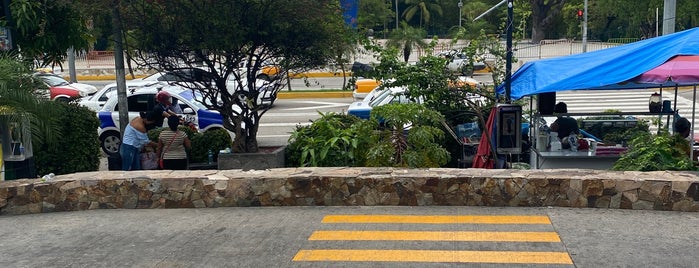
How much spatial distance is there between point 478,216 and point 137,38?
20.1 ft

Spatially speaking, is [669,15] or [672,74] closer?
[672,74]

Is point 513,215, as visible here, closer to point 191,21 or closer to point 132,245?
point 132,245

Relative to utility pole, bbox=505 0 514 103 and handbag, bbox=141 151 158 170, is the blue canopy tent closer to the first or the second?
utility pole, bbox=505 0 514 103

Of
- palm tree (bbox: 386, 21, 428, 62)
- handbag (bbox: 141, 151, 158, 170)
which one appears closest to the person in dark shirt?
handbag (bbox: 141, 151, 158, 170)

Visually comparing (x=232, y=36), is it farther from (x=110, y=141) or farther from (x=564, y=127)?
(x=110, y=141)

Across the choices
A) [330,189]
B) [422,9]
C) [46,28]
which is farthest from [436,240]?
[422,9]

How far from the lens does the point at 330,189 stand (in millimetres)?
8555

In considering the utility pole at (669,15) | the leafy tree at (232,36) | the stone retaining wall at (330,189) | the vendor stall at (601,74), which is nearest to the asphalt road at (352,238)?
the stone retaining wall at (330,189)

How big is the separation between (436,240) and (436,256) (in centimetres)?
51

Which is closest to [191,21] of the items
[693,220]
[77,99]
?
[77,99]

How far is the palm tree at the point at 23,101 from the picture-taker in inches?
343

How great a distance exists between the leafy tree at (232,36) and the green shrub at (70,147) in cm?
131

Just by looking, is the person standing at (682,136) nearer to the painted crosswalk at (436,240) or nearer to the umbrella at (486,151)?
the umbrella at (486,151)

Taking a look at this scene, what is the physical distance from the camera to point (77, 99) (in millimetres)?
11789
